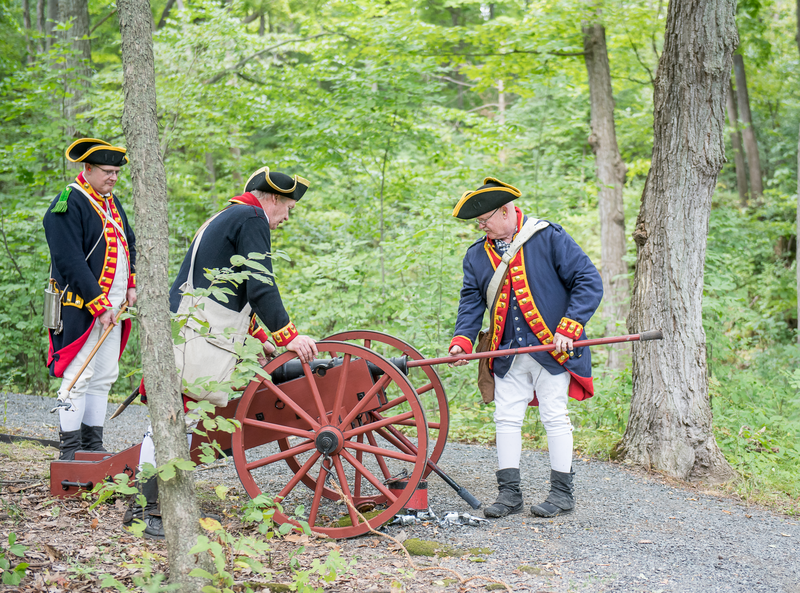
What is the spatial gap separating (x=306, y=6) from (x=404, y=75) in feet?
18.7

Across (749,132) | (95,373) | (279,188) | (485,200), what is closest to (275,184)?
(279,188)

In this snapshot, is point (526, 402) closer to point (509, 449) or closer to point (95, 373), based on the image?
point (509, 449)

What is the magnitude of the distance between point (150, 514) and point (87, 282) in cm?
131

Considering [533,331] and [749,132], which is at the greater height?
[749,132]

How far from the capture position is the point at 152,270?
7.47 feet

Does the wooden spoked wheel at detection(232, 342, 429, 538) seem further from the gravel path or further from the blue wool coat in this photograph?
the blue wool coat

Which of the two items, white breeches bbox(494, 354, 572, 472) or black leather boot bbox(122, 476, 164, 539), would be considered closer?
black leather boot bbox(122, 476, 164, 539)

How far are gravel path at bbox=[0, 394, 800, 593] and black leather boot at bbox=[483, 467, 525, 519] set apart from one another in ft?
0.28

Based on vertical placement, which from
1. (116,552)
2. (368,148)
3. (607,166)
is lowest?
(116,552)

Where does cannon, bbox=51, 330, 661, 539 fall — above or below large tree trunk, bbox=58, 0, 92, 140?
below

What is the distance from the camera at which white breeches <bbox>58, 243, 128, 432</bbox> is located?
3438 millimetres

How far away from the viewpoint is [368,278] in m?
8.55

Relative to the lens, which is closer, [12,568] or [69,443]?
[12,568]

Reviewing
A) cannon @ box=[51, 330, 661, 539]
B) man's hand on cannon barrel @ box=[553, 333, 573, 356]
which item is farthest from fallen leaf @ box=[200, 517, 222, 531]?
man's hand on cannon barrel @ box=[553, 333, 573, 356]
